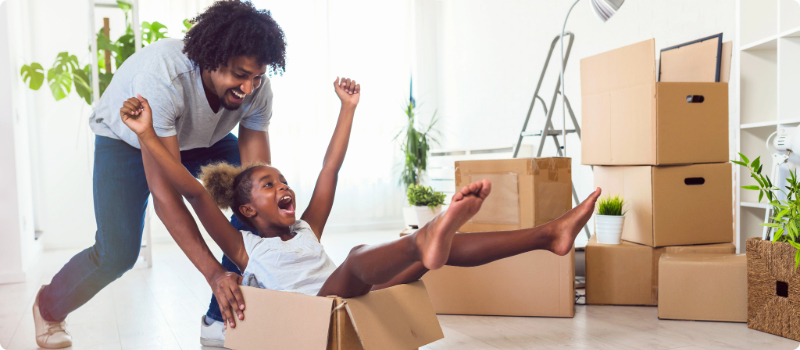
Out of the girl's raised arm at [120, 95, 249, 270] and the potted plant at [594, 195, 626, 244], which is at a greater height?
the girl's raised arm at [120, 95, 249, 270]

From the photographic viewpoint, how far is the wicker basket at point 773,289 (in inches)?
62.9

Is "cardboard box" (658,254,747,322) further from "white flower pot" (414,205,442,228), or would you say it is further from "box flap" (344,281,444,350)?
"white flower pot" (414,205,442,228)

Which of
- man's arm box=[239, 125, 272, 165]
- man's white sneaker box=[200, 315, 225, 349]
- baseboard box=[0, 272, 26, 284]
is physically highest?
man's arm box=[239, 125, 272, 165]

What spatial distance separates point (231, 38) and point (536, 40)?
2974 mm

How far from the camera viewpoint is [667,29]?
2783 millimetres

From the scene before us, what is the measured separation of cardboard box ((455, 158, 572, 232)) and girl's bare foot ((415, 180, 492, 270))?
1.03 meters

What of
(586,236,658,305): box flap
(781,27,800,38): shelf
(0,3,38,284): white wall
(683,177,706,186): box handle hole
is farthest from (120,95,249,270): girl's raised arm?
(0,3,38,284): white wall

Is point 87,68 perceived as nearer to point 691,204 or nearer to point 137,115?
point 137,115

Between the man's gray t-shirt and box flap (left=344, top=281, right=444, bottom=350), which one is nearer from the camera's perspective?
box flap (left=344, top=281, right=444, bottom=350)

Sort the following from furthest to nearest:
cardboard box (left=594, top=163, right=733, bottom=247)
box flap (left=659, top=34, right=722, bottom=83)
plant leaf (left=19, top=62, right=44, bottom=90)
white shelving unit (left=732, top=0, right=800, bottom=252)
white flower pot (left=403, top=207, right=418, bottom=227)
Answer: white flower pot (left=403, top=207, right=418, bottom=227)
plant leaf (left=19, top=62, right=44, bottom=90)
box flap (left=659, top=34, right=722, bottom=83)
white shelving unit (left=732, top=0, right=800, bottom=252)
cardboard box (left=594, top=163, right=733, bottom=247)

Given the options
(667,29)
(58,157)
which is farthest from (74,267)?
(58,157)

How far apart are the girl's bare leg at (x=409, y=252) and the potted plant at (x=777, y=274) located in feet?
3.62

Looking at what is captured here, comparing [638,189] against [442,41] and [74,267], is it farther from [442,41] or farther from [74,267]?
[442,41]

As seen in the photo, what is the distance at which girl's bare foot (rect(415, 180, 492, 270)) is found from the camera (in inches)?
36.4
